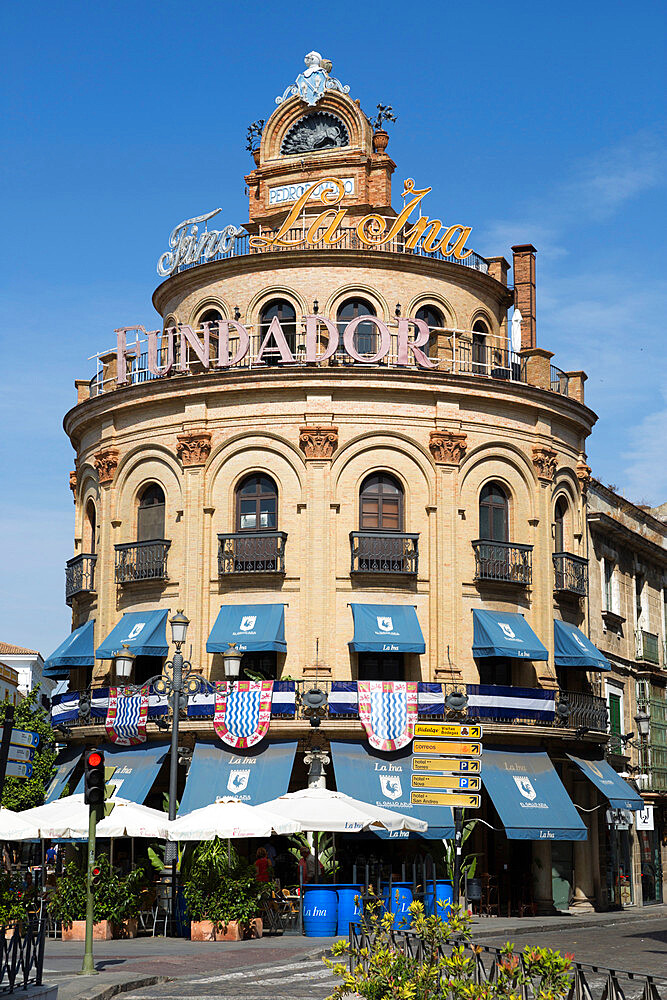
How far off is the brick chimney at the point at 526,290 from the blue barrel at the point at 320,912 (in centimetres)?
2098

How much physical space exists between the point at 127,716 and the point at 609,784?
13.9 metres

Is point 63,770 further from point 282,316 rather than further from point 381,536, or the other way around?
point 282,316

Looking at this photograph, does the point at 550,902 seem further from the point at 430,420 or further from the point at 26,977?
the point at 26,977

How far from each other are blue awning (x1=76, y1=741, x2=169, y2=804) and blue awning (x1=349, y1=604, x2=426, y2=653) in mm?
6246

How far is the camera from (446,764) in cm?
2325

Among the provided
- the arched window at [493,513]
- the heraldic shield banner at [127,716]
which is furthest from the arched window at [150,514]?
the arched window at [493,513]

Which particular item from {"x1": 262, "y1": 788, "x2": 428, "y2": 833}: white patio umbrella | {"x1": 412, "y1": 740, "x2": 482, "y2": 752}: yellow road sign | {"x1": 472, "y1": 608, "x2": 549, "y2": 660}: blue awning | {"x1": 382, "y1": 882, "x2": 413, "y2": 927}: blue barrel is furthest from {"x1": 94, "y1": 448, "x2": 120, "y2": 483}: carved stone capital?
{"x1": 412, "y1": 740, "x2": 482, "y2": 752}: yellow road sign

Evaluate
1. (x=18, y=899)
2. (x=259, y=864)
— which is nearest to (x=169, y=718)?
(x=259, y=864)

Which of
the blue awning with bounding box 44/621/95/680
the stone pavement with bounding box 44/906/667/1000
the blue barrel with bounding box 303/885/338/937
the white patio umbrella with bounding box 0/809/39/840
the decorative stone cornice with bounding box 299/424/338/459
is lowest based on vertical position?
the stone pavement with bounding box 44/906/667/1000

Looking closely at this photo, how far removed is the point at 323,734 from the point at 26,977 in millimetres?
20033

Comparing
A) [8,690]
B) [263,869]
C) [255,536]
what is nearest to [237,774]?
[263,869]

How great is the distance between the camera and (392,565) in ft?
119

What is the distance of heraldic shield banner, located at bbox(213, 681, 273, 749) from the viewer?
34547 mm

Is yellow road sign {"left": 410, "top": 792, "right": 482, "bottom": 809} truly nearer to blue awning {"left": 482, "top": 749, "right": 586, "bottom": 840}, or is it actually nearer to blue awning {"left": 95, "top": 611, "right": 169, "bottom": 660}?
blue awning {"left": 482, "top": 749, "right": 586, "bottom": 840}
